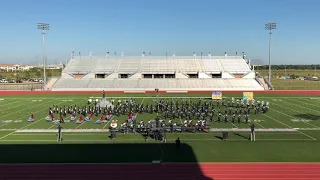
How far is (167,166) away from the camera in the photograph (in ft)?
43.4

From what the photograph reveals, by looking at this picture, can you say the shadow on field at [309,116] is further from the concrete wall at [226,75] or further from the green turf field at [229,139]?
the concrete wall at [226,75]

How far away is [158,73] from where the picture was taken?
206 feet

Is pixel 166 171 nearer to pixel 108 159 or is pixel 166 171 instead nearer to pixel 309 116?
pixel 108 159

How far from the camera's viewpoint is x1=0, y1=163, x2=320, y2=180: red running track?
1216 cm

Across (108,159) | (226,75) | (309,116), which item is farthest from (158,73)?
(108,159)

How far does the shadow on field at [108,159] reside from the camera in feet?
40.8

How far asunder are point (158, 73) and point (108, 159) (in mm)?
49024

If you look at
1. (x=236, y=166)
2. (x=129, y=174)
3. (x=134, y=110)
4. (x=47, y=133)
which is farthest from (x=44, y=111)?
(x=236, y=166)

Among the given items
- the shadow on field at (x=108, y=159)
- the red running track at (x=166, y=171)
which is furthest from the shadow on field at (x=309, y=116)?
the shadow on field at (x=108, y=159)

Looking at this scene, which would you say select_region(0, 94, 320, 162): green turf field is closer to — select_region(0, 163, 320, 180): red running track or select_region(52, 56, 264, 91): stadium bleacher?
select_region(0, 163, 320, 180): red running track

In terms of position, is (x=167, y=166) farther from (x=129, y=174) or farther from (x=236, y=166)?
(x=236, y=166)

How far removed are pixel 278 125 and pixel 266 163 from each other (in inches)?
381

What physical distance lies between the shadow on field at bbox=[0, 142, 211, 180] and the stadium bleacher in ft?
125

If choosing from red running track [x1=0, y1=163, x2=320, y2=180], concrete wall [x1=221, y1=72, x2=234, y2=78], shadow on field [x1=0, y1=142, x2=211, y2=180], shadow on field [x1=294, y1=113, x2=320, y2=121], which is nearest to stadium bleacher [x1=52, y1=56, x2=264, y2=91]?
concrete wall [x1=221, y1=72, x2=234, y2=78]
